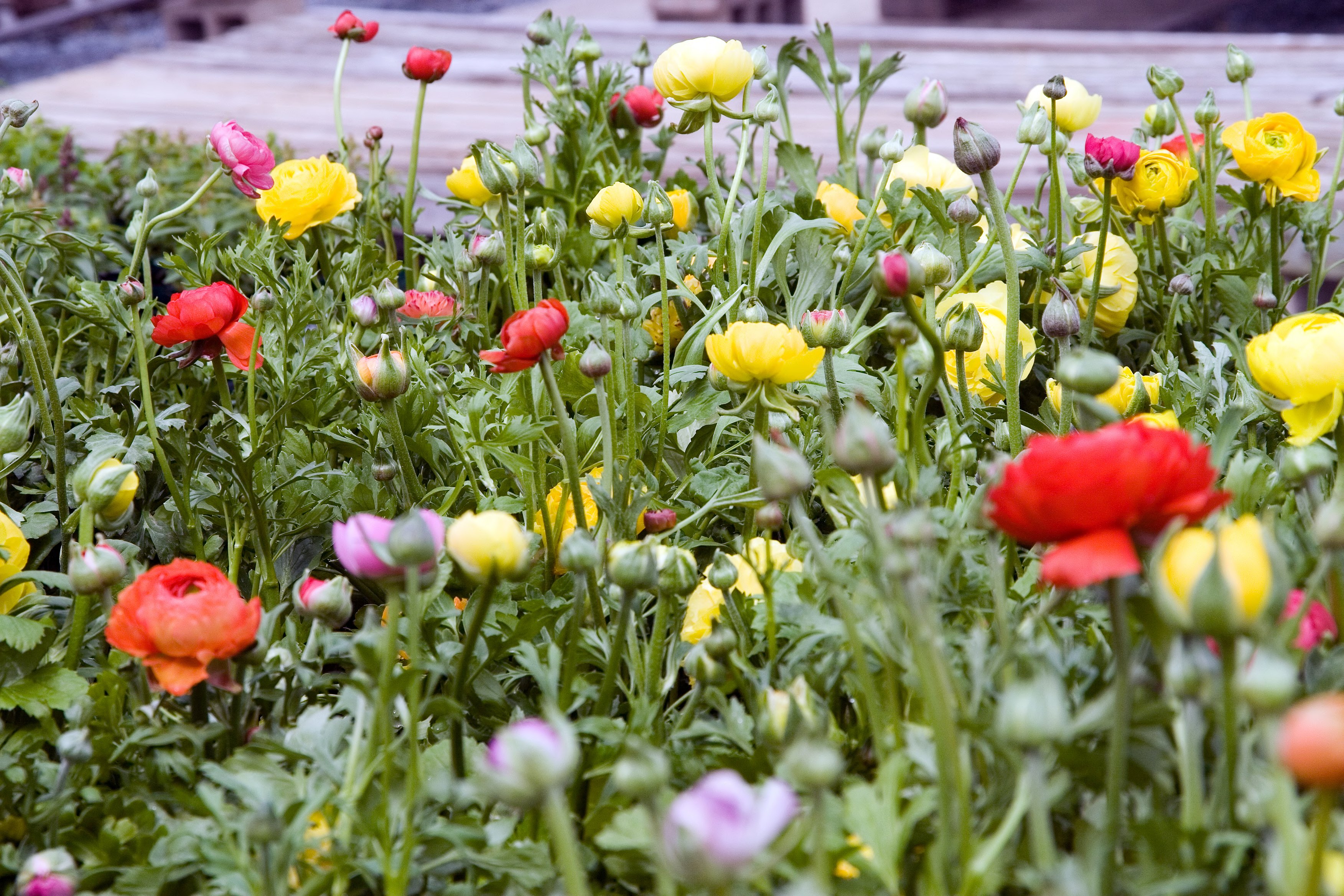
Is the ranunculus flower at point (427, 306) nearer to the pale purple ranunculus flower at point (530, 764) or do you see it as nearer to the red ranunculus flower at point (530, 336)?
the red ranunculus flower at point (530, 336)

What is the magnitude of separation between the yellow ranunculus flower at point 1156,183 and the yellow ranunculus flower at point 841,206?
241 millimetres

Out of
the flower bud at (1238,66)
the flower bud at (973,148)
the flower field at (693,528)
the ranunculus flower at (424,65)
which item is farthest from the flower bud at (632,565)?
the flower bud at (1238,66)

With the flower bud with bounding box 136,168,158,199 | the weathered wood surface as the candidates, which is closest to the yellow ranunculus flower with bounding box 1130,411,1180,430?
the flower bud with bounding box 136,168,158,199

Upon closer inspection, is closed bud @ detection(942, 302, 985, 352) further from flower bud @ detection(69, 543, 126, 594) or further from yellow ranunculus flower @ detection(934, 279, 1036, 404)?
flower bud @ detection(69, 543, 126, 594)

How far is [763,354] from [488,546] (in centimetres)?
27

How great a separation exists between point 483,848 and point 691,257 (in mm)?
695

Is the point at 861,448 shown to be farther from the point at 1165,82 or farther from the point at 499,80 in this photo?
the point at 499,80

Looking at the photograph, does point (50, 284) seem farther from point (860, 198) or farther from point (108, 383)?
point (860, 198)

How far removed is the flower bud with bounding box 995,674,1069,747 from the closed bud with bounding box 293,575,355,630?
15.4 inches

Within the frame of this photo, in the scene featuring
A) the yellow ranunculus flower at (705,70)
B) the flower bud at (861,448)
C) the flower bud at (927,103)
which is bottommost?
the flower bud at (861,448)

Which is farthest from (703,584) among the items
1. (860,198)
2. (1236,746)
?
(860,198)

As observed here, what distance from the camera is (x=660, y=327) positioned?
1.10 metres

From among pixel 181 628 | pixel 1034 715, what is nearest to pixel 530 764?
pixel 1034 715

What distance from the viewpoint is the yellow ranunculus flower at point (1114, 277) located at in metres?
1.06
